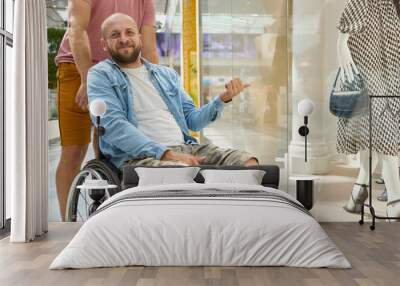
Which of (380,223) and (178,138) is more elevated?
(178,138)

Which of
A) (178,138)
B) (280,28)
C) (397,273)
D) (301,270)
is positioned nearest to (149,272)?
(301,270)

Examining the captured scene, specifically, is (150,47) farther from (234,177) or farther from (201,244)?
(201,244)

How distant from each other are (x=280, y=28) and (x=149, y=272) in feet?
12.6

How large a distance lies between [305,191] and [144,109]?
80.9 inches

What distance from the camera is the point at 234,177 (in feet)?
22.4

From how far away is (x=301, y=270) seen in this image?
466cm

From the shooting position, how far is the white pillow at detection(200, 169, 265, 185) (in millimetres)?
6797

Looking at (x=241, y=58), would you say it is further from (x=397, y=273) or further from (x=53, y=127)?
(x=397, y=273)

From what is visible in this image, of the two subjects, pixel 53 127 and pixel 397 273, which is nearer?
pixel 397 273

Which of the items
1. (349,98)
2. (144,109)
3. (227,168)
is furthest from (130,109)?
(349,98)

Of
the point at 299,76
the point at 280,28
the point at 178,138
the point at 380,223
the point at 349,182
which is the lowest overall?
the point at 380,223

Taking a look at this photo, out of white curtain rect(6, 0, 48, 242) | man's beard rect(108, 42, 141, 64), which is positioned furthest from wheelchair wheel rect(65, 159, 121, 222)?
man's beard rect(108, 42, 141, 64)

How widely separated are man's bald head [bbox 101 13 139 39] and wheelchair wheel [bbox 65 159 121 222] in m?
1.48

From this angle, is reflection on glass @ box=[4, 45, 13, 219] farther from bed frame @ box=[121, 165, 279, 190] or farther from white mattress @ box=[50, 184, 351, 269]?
white mattress @ box=[50, 184, 351, 269]
